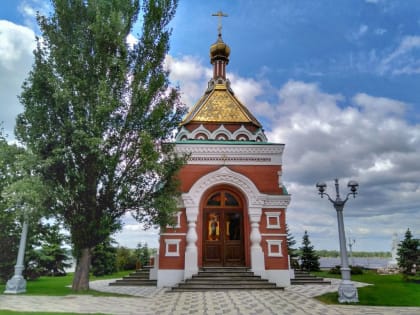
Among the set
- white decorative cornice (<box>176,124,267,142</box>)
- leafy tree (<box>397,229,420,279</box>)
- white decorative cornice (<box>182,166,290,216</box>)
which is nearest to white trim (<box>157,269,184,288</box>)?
white decorative cornice (<box>182,166,290,216</box>)

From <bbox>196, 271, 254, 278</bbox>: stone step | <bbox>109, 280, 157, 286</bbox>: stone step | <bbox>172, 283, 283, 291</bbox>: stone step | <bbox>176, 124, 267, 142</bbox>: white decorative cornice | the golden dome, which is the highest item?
the golden dome

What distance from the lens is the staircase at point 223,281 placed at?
1023 cm

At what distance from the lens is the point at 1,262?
35.7 ft

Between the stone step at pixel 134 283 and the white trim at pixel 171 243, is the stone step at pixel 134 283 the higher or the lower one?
the lower one

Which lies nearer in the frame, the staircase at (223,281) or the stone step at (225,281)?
the staircase at (223,281)

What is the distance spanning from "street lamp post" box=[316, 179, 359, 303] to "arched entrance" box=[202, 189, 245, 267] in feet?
13.1

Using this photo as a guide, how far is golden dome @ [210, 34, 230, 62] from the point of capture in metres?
19.5

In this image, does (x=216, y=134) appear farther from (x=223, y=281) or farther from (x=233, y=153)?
(x=223, y=281)

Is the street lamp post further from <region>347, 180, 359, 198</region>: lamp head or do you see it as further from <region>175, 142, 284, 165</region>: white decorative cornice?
<region>175, 142, 284, 165</region>: white decorative cornice

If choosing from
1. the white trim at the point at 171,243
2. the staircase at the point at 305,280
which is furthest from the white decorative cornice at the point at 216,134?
the staircase at the point at 305,280

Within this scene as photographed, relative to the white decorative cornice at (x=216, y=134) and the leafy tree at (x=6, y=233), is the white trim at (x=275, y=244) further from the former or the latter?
the leafy tree at (x=6, y=233)

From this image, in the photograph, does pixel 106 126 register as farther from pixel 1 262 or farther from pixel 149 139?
pixel 1 262

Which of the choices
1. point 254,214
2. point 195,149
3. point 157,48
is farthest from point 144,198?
point 157,48

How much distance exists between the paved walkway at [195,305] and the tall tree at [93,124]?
185 centimetres
